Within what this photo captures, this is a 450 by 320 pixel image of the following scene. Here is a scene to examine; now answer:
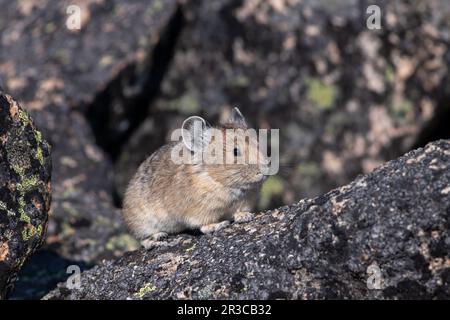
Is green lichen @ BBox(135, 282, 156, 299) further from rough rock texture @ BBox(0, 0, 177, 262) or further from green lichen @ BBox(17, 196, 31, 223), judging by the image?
rough rock texture @ BBox(0, 0, 177, 262)

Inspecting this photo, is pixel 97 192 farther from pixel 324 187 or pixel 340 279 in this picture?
pixel 340 279

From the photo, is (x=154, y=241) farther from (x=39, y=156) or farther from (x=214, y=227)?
(x=39, y=156)

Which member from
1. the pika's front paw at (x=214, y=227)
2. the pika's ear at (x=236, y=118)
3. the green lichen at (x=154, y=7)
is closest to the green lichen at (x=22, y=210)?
the pika's front paw at (x=214, y=227)

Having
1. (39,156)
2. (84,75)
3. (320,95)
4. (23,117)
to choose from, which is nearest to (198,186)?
(39,156)

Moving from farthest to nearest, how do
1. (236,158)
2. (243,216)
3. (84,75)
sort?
(84,75) → (236,158) → (243,216)

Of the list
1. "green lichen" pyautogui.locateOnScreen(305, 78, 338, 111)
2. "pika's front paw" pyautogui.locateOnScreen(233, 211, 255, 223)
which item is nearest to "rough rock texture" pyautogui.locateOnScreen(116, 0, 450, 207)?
"green lichen" pyautogui.locateOnScreen(305, 78, 338, 111)

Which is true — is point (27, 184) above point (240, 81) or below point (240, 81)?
below
